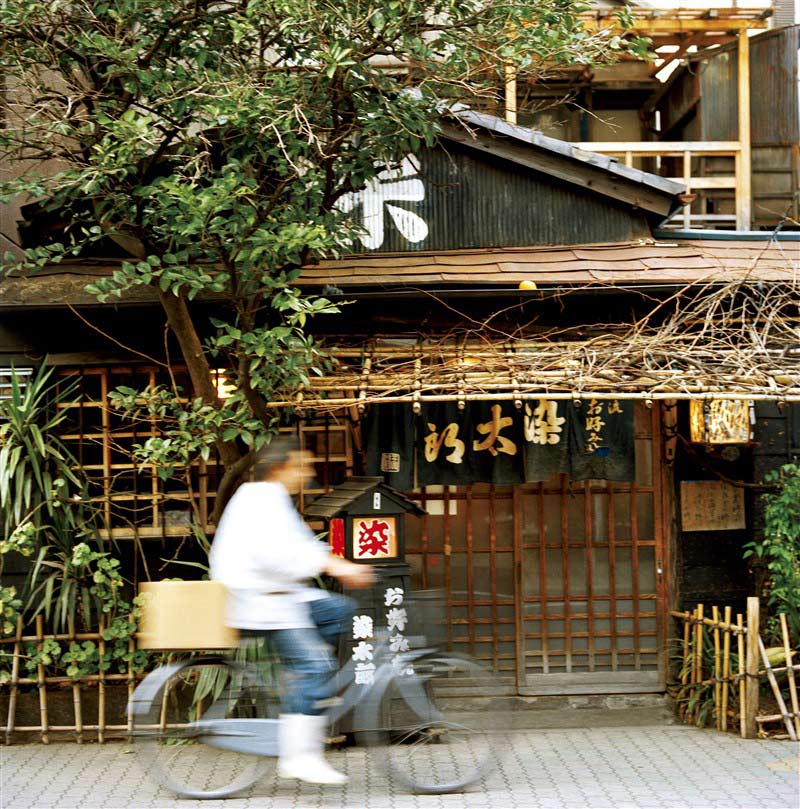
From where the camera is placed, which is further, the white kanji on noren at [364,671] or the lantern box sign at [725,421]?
the lantern box sign at [725,421]

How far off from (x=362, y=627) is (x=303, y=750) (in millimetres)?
2012

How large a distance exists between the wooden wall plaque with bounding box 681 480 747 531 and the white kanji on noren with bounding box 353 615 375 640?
3850 millimetres

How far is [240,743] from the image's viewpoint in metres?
6.82

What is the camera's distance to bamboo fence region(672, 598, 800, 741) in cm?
882

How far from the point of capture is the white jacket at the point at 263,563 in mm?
6480

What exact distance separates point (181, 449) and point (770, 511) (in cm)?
590

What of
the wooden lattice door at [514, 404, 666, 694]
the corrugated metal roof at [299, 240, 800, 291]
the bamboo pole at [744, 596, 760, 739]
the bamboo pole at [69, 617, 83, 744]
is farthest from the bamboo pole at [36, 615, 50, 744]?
the bamboo pole at [744, 596, 760, 739]

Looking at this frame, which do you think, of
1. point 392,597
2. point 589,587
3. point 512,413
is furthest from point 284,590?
point 589,587

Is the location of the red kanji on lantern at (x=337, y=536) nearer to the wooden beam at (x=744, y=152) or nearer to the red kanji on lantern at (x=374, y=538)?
the red kanji on lantern at (x=374, y=538)

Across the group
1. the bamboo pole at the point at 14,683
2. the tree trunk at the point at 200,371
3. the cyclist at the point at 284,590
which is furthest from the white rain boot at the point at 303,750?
the bamboo pole at the point at 14,683

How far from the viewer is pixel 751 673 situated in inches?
345

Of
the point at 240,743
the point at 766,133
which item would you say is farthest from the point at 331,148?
the point at 766,133

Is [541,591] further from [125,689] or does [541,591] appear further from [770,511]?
[125,689]

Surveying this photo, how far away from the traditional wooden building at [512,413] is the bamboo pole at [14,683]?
1.30 m
